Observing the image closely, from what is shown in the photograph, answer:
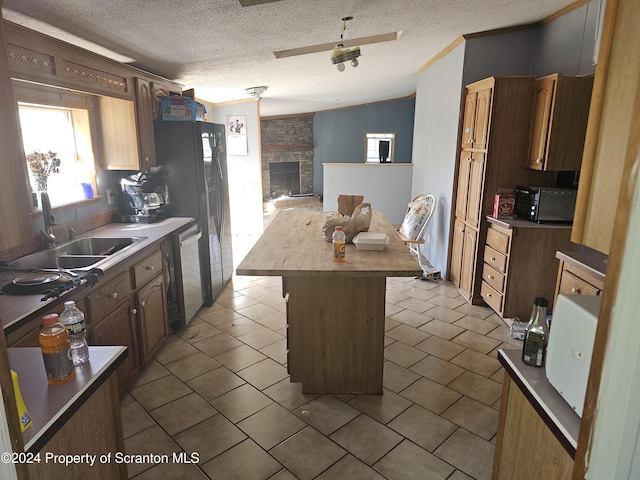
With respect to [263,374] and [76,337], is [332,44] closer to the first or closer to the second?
[263,374]

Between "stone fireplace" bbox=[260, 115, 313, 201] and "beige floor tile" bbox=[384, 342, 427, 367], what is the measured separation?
7.86 metres

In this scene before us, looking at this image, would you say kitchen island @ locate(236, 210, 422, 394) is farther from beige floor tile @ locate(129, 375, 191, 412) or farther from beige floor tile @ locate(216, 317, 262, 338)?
beige floor tile @ locate(216, 317, 262, 338)

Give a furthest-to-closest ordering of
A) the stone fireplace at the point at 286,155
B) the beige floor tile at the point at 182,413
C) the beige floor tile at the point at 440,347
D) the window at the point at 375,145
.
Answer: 1. the stone fireplace at the point at 286,155
2. the window at the point at 375,145
3. the beige floor tile at the point at 440,347
4. the beige floor tile at the point at 182,413

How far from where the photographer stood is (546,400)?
3.82 feet

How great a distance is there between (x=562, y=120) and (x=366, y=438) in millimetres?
2651

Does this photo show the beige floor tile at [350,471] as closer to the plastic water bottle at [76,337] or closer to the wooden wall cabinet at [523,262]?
the plastic water bottle at [76,337]

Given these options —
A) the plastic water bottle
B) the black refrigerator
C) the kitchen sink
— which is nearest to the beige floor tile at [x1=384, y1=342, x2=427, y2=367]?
the black refrigerator

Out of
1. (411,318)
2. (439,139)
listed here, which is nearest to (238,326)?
(411,318)

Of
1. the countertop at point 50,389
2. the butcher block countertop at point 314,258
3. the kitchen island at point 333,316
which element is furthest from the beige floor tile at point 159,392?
the countertop at point 50,389

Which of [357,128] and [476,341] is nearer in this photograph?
[476,341]

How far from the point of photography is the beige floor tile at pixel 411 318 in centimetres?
346

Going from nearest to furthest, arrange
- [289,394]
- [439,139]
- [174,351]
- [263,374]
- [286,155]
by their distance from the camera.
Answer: [289,394] → [263,374] → [174,351] → [439,139] → [286,155]

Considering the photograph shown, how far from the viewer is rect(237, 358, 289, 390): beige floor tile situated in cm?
261

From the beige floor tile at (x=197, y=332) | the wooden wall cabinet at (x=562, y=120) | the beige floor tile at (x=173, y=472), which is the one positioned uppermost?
the wooden wall cabinet at (x=562, y=120)
